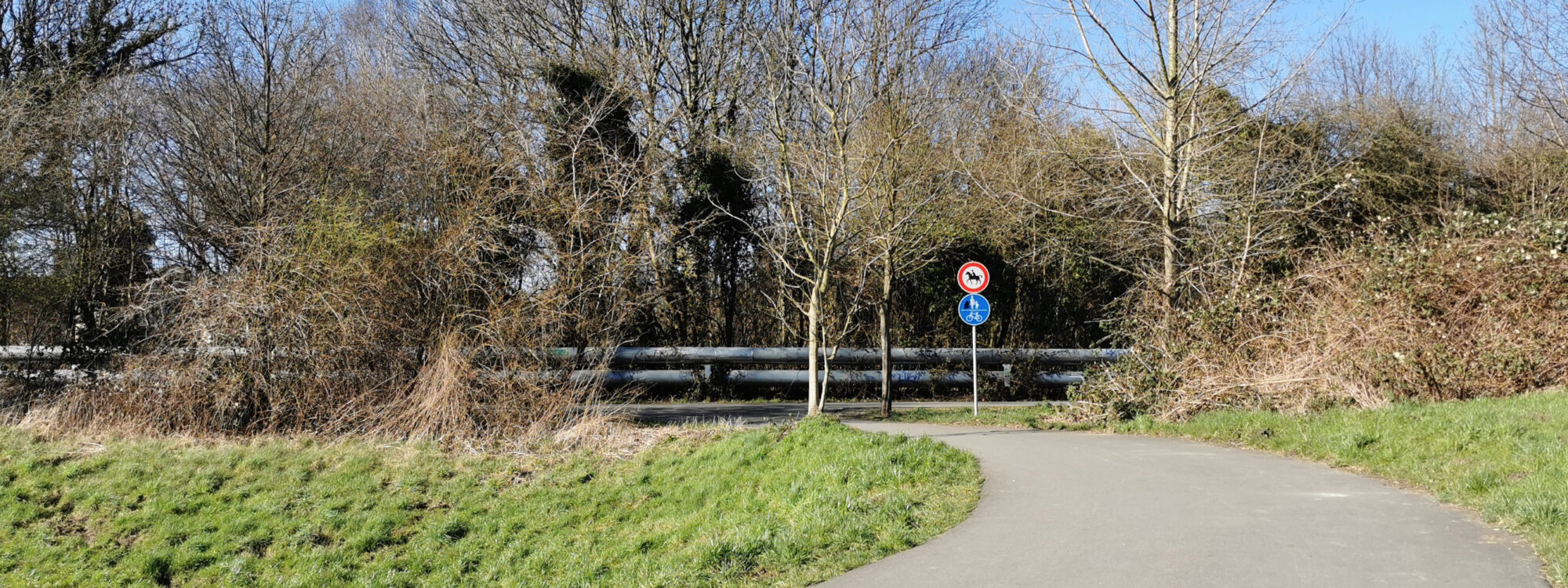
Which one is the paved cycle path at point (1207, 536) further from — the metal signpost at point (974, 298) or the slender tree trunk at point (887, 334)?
the metal signpost at point (974, 298)

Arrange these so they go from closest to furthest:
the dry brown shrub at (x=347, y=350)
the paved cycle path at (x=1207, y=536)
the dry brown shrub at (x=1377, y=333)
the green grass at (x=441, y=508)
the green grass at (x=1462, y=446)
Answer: the paved cycle path at (x=1207, y=536)
the green grass at (x=1462, y=446)
the green grass at (x=441, y=508)
the dry brown shrub at (x=1377, y=333)
the dry brown shrub at (x=347, y=350)

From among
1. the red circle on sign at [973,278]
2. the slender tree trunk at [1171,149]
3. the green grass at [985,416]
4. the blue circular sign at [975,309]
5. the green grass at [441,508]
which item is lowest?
the green grass at [441,508]

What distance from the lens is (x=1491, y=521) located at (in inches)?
258

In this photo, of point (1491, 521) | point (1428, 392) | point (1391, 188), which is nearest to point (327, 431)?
point (1491, 521)

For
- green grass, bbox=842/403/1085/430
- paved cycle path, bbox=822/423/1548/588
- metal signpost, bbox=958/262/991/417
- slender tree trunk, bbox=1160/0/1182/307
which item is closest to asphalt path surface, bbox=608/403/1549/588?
paved cycle path, bbox=822/423/1548/588

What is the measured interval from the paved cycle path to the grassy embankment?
21 cm

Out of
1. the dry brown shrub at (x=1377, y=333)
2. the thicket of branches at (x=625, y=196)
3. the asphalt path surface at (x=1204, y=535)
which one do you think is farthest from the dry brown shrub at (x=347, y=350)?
the dry brown shrub at (x=1377, y=333)

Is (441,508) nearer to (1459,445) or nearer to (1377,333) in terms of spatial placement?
(1459,445)

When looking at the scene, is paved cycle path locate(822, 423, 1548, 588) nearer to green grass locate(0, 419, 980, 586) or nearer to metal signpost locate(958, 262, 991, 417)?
green grass locate(0, 419, 980, 586)

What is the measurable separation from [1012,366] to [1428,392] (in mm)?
8935

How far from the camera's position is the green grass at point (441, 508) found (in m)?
8.25

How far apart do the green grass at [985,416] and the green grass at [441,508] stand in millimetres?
3288

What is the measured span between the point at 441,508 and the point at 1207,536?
8.23 metres

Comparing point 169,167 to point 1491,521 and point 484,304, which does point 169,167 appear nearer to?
point 484,304
